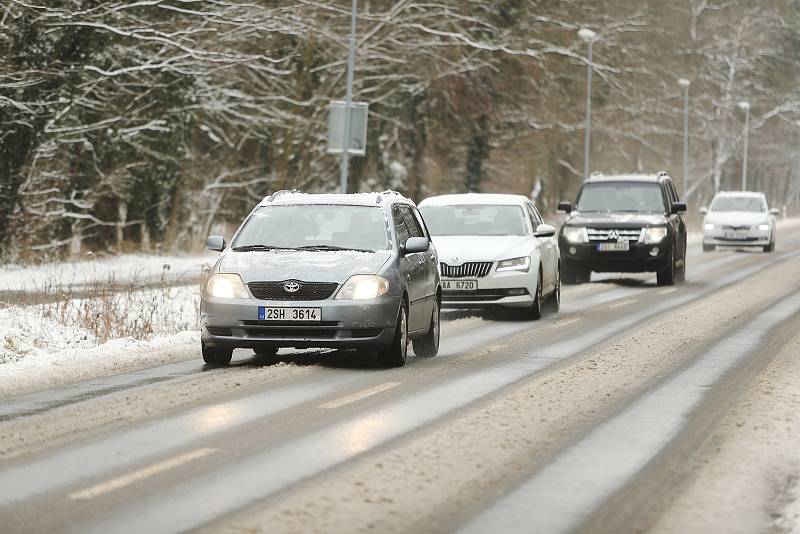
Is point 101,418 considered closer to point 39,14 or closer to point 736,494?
point 736,494

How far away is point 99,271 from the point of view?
97.3ft

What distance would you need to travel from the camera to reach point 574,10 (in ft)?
160

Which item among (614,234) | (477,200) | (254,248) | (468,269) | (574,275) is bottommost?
(574,275)

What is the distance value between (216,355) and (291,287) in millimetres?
1044

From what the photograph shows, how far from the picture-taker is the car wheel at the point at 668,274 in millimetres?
27984

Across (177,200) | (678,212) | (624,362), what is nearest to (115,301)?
(624,362)

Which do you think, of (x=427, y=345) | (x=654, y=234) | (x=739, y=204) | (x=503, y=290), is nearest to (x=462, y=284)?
(x=503, y=290)

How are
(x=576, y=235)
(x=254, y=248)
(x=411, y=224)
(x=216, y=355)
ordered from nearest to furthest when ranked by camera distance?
1. (x=216, y=355)
2. (x=254, y=248)
3. (x=411, y=224)
4. (x=576, y=235)

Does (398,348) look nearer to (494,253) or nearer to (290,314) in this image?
(290,314)

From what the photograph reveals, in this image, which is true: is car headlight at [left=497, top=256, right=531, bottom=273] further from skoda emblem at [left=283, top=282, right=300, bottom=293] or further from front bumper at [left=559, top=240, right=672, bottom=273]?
front bumper at [left=559, top=240, right=672, bottom=273]

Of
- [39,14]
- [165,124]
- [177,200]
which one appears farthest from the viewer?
[177,200]

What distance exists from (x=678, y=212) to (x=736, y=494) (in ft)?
68.5

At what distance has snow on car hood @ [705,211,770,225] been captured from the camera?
146 feet

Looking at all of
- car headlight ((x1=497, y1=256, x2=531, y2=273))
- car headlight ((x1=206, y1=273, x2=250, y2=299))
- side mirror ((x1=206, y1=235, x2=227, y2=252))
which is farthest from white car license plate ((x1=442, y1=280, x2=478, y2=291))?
car headlight ((x1=206, y1=273, x2=250, y2=299))
